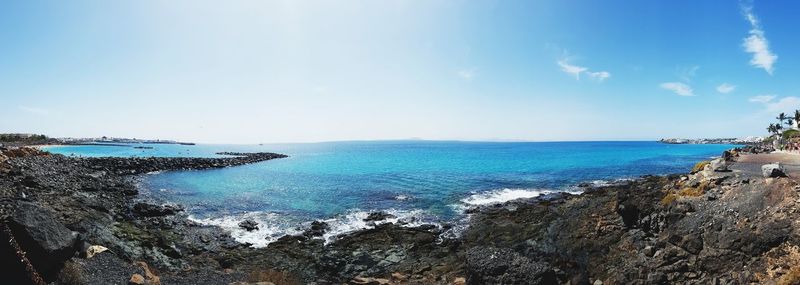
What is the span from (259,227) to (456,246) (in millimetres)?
14003

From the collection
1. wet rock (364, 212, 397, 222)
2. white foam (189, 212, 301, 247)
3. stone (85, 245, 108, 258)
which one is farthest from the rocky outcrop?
stone (85, 245, 108, 258)

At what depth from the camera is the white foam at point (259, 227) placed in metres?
22.4

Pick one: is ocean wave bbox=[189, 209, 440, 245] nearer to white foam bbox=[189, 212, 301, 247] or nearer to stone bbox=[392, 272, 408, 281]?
white foam bbox=[189, 212, 301, 247]

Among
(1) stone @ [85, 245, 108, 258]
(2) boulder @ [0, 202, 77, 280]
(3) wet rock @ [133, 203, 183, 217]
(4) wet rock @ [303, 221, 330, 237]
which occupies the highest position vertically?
(2) boulder @ [0, 202, 77, 280]

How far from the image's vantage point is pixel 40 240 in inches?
469

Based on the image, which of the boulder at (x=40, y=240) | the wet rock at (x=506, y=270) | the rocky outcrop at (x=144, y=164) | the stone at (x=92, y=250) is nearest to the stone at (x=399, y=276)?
the wet rock at (x=506, y=270)

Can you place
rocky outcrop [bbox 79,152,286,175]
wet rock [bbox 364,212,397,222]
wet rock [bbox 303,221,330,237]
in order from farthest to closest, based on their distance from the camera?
rocky outcrop [bbox 79,152,286,175] < wet rock [bbox 364,212,397,222] < wet rock [bbox 303,221,330,237]

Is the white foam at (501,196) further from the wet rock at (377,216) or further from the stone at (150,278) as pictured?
the stone at (150,278)

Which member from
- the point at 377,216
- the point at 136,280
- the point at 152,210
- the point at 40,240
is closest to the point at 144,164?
the point at 152,210

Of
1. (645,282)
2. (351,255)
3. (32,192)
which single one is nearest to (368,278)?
(351,255)

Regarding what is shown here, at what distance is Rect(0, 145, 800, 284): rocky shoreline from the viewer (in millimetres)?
11906

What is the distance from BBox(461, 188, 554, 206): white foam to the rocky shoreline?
15.1 ft

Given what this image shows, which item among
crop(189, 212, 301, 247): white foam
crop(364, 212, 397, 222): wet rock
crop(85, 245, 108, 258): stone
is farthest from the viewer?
crop(364, 212, 397, 222): wet rock

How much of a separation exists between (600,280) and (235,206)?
29180 millimetres
